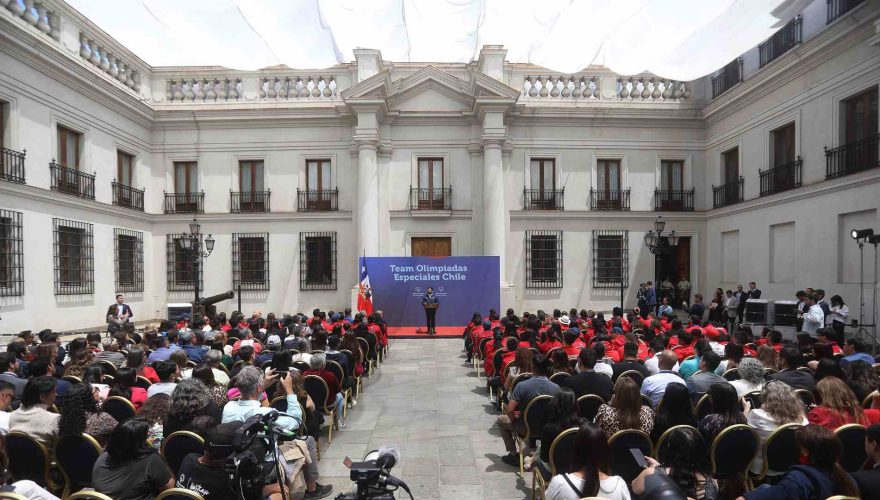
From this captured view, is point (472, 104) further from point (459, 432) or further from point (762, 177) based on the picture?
point (459, 432)

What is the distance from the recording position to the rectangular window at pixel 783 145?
14.8m

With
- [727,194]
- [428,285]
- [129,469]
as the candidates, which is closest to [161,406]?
[129,469]

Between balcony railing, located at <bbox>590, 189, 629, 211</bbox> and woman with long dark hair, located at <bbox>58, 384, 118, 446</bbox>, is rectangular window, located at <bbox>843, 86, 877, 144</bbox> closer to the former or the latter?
balcony railing, located at <bbox>590, 189, 629, 211</bbox>

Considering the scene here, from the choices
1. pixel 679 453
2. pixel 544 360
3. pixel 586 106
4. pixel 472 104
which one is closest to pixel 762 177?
pixel 586 106

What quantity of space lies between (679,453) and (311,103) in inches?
716

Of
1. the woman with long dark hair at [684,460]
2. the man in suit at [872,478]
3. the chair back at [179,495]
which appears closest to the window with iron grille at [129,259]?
the chair back at [179,495]

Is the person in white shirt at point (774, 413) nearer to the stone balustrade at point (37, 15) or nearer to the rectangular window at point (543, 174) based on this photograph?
the rectangular window at point (543, 174)

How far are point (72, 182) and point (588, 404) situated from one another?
1619cm

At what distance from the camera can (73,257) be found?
14367mm

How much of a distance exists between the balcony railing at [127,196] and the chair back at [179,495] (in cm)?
1678

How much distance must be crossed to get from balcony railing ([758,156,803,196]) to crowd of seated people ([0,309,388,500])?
13910 millimetres

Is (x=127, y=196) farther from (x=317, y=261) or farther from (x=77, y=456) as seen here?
(x=77, y=456)

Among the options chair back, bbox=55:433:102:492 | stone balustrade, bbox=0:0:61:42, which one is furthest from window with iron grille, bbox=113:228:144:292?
chair back, bbox=55:433:102:492

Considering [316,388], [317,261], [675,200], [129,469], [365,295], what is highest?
[675,200]
